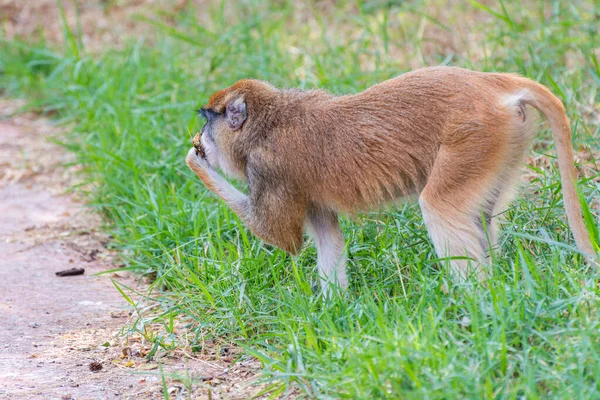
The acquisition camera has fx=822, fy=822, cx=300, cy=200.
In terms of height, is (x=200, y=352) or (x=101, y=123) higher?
(x=101, y=123)

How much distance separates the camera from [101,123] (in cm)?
602

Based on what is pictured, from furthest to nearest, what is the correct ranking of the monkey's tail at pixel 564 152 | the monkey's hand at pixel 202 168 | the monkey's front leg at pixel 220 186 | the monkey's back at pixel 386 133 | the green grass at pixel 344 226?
the monkey's hand at pixel 202 168, the monkey's front leg at pixel 220 186, the monkey's back at pixel 386 133, the monkey's tail at pixel 564 152, the green grass at pixel 344 226

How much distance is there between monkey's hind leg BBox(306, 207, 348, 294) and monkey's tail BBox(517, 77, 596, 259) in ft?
3.47

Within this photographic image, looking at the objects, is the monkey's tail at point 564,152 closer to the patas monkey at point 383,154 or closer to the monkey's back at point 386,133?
the patas monkey at point 383,154

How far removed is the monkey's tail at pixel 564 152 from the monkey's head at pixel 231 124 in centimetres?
127

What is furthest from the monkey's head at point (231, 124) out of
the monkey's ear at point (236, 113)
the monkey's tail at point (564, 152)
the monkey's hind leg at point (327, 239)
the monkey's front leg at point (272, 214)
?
the monkey's tail at point (564, 152)

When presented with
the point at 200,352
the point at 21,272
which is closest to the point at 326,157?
the point at 200,352

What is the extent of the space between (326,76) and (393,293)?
8.03 ft

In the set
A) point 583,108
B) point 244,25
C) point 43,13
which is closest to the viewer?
point 583,108

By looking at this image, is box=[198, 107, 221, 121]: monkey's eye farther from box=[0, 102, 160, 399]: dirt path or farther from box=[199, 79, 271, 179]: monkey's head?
box=[0, 102, 160, 399]: dirt path

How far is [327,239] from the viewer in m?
3.90

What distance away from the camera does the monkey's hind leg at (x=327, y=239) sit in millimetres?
3834

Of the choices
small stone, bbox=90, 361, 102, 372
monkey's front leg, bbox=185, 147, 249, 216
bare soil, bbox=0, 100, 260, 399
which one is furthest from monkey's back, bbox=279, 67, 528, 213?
small stone, bbox=90, 361, 102, 372

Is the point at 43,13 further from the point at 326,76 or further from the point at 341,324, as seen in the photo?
the point at 341,324
